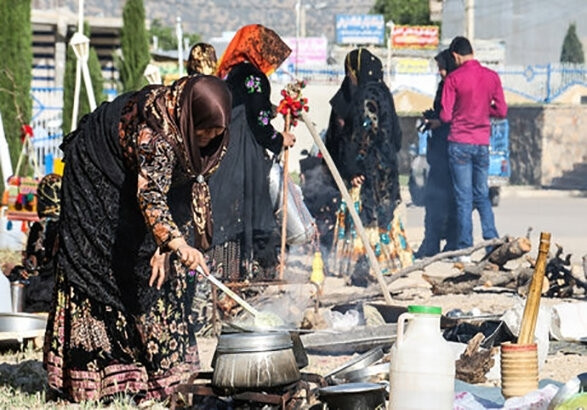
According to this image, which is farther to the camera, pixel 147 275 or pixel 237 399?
pixel 147 275

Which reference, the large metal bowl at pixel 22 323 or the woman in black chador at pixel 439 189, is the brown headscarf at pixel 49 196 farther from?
the woman in black chador at pixel 439 189

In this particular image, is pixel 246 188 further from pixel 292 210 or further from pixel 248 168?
pixel 292 210

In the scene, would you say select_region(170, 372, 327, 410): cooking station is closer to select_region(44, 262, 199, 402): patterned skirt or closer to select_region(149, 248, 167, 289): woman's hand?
select_region(44, 262, 199, 402): patterned skirt

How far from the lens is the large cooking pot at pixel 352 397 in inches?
203

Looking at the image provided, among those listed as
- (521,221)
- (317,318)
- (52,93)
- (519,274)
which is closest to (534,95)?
(52,93)

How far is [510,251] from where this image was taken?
32.5 ft

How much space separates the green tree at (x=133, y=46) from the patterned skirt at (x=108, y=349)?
21261 millimetres

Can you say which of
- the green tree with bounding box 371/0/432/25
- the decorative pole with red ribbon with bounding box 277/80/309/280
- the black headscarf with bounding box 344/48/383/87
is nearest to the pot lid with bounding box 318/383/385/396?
the decorative pole with red ribbon with bounding box 277/80/309/280

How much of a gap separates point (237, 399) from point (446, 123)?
24.4 feet

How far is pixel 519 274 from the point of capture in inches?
385

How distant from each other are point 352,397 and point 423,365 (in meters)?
0.46

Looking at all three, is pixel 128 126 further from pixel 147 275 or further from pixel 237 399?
pixel 237 399

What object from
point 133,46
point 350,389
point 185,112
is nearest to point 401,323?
point 350,389

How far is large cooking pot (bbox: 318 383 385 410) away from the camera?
5160mm
